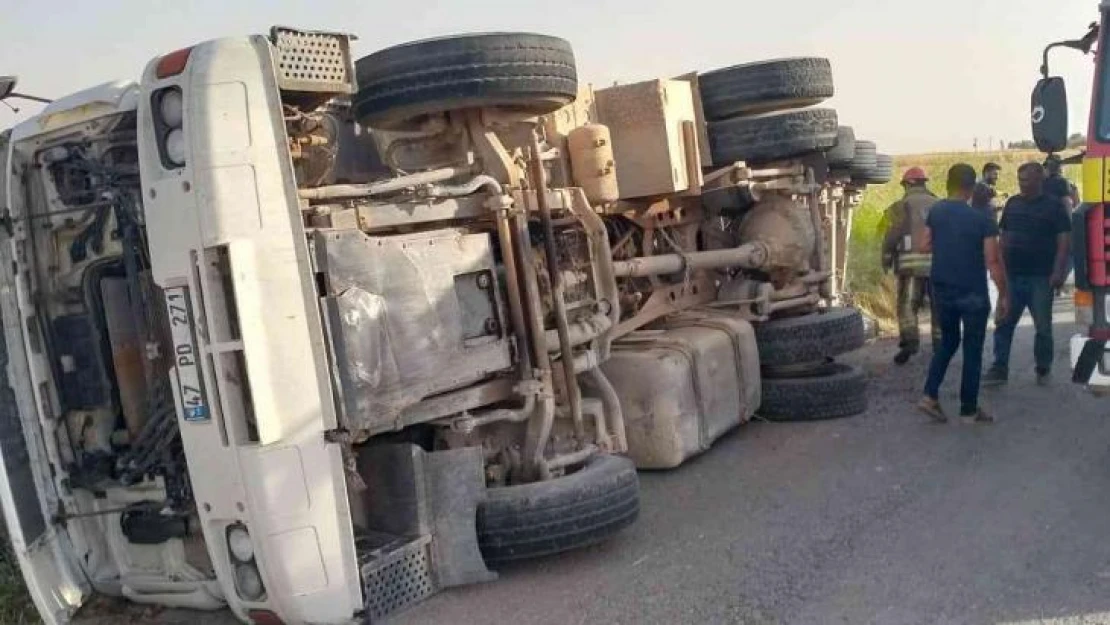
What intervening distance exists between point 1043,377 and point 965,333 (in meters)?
1.73

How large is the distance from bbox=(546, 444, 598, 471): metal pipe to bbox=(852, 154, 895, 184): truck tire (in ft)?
23.6

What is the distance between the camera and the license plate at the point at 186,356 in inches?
155

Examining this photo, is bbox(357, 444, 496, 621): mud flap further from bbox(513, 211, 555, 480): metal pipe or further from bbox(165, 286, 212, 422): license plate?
bbox(165, 286, 212, 422): license plate

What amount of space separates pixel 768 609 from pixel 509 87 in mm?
2412

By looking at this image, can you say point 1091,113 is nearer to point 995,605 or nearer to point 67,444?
point 995,605

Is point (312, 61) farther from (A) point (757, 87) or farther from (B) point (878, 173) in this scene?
(B) point (878, 173)

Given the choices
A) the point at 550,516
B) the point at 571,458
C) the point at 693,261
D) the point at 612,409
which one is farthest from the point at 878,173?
the point at 550,516

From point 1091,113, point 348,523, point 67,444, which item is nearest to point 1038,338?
point 1091,113

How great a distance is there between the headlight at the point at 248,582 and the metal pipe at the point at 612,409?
2078 millimetres

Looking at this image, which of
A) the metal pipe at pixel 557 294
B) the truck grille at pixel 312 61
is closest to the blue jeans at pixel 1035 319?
the metal pipe at pixel 557 294

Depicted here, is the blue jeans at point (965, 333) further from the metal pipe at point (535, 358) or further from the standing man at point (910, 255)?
the metal pipe at point (535, 358)

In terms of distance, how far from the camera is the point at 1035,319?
27.6 ft

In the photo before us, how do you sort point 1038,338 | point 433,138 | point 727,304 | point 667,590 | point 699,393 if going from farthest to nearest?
point 1038,338
point 727,304
point 699,393
point 433,138
point 667,590

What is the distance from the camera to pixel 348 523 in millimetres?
4008
